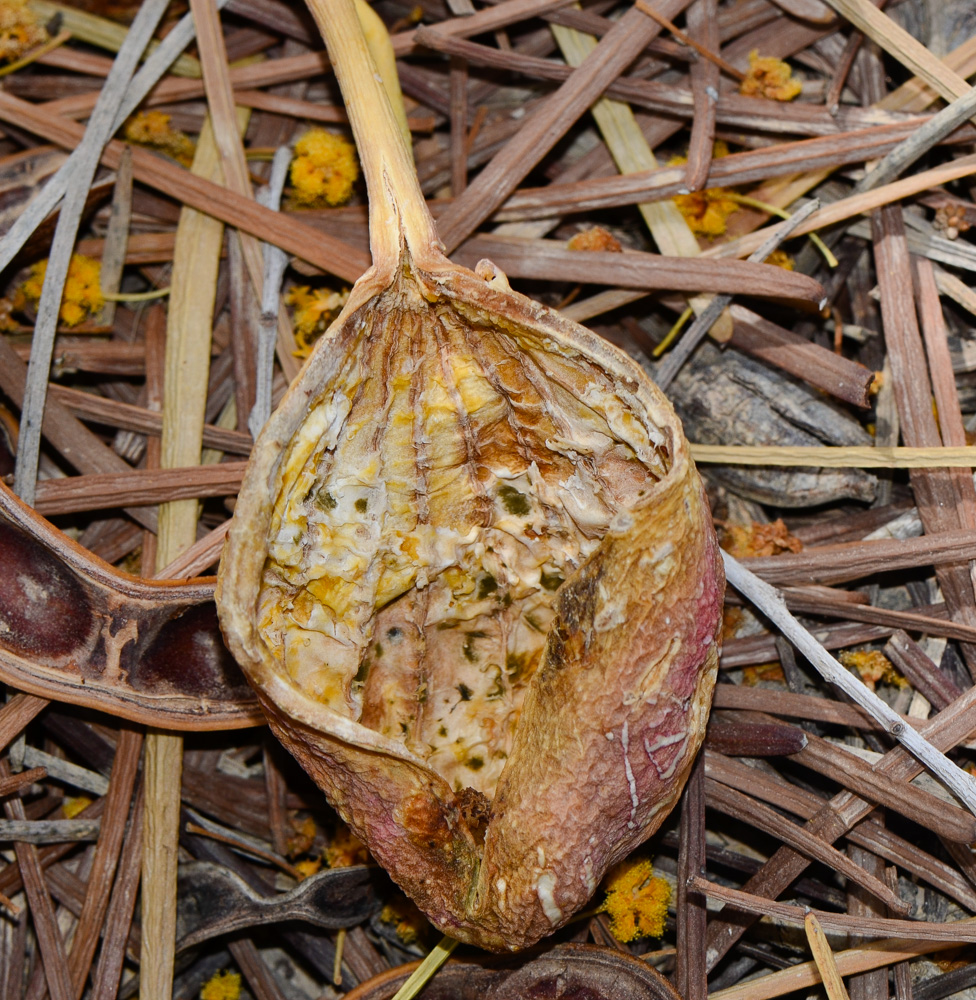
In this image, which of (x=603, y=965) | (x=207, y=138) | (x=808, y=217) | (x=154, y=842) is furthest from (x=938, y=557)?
(x=207, y=138)

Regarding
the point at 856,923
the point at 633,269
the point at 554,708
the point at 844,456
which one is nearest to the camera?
the point at 554,708

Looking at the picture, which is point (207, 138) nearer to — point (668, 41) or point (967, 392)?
point (668, 41)

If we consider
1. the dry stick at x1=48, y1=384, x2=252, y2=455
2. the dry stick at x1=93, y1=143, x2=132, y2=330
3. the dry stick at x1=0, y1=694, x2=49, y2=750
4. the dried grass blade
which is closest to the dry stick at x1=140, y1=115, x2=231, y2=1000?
the dry stick at x1=48, y1=384, x2=252, y2=455

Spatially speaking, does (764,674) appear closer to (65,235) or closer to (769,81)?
(769,81)

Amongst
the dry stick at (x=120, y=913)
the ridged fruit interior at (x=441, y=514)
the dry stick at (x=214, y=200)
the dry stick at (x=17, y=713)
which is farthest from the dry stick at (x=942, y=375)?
the dry stick at (x=17, y=713)

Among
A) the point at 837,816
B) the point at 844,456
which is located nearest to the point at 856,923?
the point at 837,816

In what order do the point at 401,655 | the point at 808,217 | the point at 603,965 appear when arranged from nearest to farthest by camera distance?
the point at 603,965
the point at 401,655
the point at 808,217
